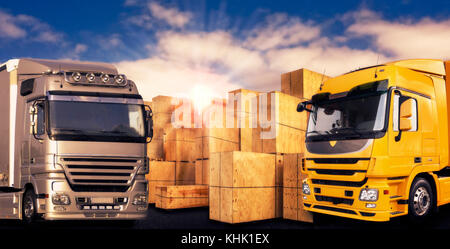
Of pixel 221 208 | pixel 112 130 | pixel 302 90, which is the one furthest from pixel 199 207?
pixel 112 130

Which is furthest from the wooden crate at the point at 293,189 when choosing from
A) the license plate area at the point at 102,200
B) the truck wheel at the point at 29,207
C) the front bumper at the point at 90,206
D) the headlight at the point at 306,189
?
the truck wheel at the point at 29,207

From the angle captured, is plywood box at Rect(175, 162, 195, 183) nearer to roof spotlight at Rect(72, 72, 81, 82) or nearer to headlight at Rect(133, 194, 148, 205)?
headlight at Rect(133, 194, 148, 205)

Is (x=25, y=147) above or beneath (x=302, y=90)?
beneath

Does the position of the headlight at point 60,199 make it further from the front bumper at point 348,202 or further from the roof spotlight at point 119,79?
the front bumper at point 348,202

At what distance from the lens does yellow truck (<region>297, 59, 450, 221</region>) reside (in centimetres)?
792

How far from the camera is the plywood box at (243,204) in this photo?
Answer: 10062 mm

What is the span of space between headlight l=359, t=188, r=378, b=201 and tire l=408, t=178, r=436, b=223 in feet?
3.12

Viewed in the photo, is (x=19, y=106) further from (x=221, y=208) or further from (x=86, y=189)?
(x=221, y=208)

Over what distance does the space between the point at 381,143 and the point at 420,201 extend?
1.77 m

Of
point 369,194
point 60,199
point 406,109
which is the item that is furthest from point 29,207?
point 406,109

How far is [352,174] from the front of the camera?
8172 mm

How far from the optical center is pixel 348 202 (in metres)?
8.27

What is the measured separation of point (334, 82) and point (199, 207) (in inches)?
261

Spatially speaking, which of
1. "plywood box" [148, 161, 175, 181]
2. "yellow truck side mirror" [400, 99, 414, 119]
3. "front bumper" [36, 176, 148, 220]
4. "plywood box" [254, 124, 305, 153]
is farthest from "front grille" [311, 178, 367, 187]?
"plywood box" [148, 161, 175, 181]
